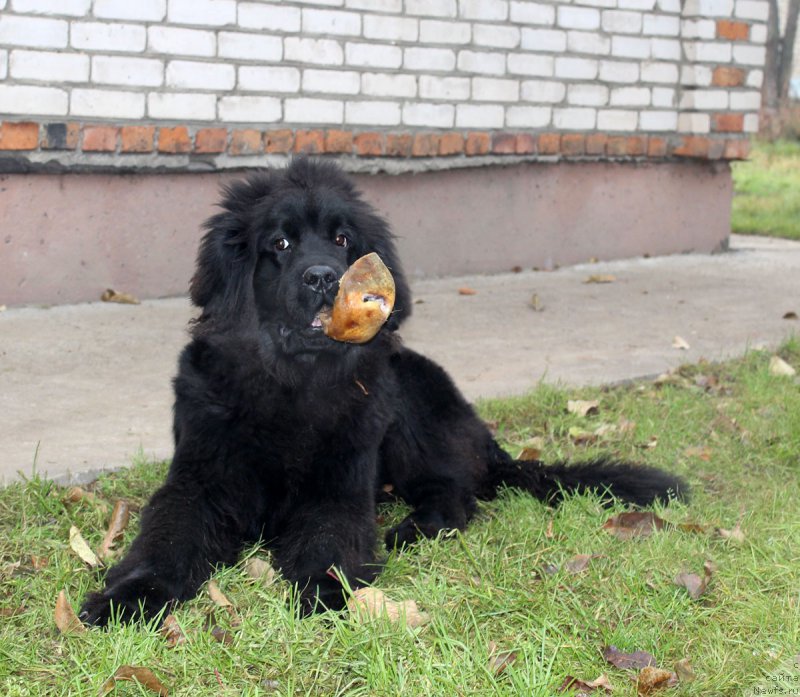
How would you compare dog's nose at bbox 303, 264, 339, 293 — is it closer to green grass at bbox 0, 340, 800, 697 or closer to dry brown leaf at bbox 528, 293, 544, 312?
green grass at bbox 0, 340, 800, 697

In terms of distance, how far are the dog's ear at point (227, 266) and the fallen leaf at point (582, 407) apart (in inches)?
74.4

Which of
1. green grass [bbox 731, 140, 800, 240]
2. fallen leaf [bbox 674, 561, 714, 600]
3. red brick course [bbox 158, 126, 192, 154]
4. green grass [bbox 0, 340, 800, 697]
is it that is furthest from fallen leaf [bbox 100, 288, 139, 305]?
green grass [bbox 731, 140, 800, 240]

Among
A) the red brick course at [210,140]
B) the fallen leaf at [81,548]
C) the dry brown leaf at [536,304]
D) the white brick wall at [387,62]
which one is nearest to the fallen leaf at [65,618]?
the fallen leaf at [81,548]

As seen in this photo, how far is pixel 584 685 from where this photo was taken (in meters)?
2.41

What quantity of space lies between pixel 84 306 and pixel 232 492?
3.15m

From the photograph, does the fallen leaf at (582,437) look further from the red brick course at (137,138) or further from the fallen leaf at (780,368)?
the red brick course at (137,138)

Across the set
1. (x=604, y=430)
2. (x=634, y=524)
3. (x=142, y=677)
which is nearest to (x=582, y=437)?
A: (x=604, y=430)

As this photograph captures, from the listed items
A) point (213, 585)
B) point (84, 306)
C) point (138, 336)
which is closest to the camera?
point (213, 585)

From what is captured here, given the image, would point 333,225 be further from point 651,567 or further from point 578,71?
point 578,71

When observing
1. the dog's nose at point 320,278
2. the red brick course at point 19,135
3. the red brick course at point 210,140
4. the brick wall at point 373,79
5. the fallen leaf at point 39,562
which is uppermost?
the brick wall at point 373,79

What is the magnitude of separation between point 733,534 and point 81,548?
6.16ft

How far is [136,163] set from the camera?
19.6 ft

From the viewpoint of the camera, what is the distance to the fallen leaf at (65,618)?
258 cm

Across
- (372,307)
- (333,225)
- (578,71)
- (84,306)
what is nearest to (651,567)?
(372,307)
